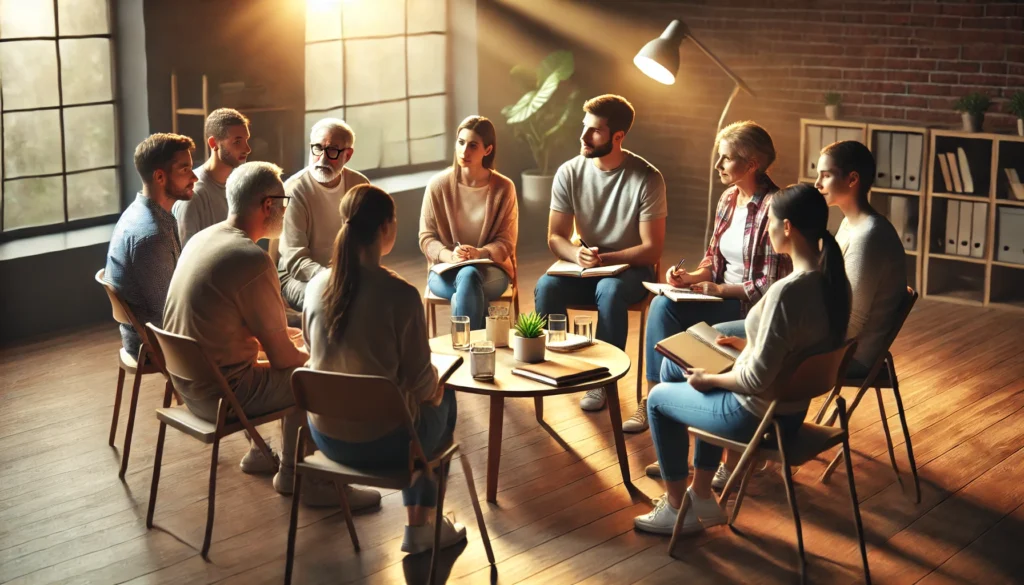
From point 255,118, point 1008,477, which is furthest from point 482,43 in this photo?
point 1008,477

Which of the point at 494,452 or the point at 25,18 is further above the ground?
the point at 25,18

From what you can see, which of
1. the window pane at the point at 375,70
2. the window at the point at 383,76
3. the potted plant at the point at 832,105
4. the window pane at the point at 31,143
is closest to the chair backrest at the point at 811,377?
the potted plant at the point at 832,105

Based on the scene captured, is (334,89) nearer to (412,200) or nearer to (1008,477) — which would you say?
(412,200)

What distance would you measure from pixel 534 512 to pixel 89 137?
4036mm

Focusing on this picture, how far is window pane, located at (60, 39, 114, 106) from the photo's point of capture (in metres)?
6.45

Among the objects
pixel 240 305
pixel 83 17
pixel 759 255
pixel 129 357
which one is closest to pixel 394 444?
pixel 240 305

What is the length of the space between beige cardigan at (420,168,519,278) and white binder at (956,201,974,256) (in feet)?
10.3

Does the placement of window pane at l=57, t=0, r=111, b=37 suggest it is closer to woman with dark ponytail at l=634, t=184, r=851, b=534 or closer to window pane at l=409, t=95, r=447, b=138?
window pane at l=409, t=95, r=447, b=138

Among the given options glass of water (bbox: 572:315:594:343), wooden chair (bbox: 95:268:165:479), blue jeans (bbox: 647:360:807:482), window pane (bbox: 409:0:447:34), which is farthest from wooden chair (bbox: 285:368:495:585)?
window pane (bbox: 409:0:447:34)

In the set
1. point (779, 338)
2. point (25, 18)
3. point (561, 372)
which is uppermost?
point (25, 18)

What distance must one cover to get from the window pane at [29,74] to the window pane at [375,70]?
86.2 inches

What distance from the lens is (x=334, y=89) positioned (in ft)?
26.2

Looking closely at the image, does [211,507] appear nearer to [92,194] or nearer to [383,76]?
[92,194]

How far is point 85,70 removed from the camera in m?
6.54
